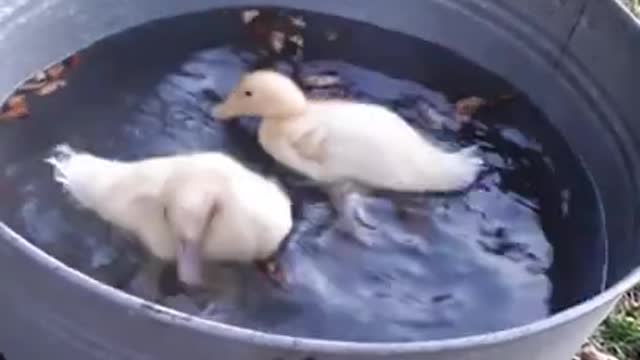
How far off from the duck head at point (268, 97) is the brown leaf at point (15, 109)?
1.04ft

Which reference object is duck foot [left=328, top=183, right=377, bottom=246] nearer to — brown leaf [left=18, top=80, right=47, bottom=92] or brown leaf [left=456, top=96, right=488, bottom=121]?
brown leaf [left=456, top=96, right=488, bottom=121]

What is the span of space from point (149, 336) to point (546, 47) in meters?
0.98

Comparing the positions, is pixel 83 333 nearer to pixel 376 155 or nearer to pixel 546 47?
pixel 376 155

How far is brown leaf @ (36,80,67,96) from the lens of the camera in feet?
6.86

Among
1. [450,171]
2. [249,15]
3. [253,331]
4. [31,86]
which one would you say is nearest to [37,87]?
[31,86]

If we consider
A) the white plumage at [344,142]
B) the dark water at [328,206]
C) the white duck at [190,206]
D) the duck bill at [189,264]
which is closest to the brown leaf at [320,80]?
the dark water at [328,206]

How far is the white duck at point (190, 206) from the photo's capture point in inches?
67.8

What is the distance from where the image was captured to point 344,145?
193 centimetres

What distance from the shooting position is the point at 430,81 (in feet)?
7.22

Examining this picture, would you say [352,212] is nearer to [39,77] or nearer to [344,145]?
[344,145]

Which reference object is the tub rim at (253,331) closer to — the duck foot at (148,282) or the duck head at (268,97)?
the duck foot at (148,282)

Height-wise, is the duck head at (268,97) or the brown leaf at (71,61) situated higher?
the duck head at (268,97)

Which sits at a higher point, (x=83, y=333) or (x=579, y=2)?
(x=579, y=2)

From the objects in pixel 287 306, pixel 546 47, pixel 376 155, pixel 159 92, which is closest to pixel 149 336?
pixel 287 306
